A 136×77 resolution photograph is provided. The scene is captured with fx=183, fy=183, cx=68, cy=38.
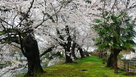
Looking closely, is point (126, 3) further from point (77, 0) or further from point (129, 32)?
point (77, 0)

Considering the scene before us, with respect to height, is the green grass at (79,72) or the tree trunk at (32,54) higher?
the tree trunk at (32,54)

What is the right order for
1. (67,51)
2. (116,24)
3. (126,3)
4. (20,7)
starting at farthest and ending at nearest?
1. (67,51)
2. (126,3)
3. (116,24)
4. (20,7)

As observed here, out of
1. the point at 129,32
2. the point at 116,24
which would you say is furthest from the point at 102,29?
the point at 129,32

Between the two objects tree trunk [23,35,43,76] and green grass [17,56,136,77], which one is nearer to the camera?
tree trunk [23,35,43,76]

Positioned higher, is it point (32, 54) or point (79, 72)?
point (32, 54)

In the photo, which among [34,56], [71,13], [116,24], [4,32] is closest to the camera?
[4,32]

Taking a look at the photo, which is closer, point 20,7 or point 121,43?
point 20,7

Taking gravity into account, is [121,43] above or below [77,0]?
below

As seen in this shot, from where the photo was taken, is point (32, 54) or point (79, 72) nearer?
point (32, 54)

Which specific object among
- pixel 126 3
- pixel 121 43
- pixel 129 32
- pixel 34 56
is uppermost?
pixel 126 3

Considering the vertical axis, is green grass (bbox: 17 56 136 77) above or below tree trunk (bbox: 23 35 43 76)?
below

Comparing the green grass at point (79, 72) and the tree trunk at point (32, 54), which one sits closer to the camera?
the tree trunk at point (32, 54)

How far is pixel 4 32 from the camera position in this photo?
786 cm

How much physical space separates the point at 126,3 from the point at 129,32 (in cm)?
436
